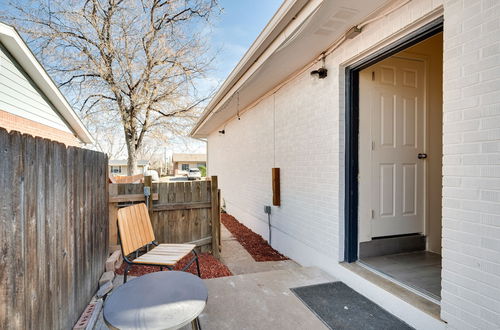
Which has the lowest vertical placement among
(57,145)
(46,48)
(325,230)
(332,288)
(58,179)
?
(332,288)

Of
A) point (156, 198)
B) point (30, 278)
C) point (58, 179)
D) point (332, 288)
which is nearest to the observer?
point (30, 278)

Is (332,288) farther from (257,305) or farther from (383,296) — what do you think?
(257,305)

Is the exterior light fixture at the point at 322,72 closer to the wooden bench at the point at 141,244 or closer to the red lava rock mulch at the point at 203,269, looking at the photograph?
the wooden bench at the point at 141,244

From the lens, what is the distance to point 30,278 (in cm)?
137

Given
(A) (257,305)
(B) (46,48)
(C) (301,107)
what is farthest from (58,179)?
(B) (46,48)

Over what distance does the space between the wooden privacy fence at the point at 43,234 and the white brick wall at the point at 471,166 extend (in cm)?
253

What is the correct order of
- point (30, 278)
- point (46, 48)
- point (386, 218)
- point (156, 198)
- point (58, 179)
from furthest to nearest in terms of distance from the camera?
point (46, 48) → point (156, 198) → point (386, 218) → point (58, 179) → point (30, 278)

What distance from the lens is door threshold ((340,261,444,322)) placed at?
1.98m

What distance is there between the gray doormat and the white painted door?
0.85 meters

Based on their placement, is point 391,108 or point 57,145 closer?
point 57,145

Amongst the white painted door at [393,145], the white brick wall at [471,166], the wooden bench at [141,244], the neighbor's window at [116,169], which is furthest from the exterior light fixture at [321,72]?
the neighbor's window at [116,169]

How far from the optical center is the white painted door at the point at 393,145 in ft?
9.96

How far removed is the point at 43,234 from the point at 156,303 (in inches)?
30.4

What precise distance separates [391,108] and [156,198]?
3.34 m
